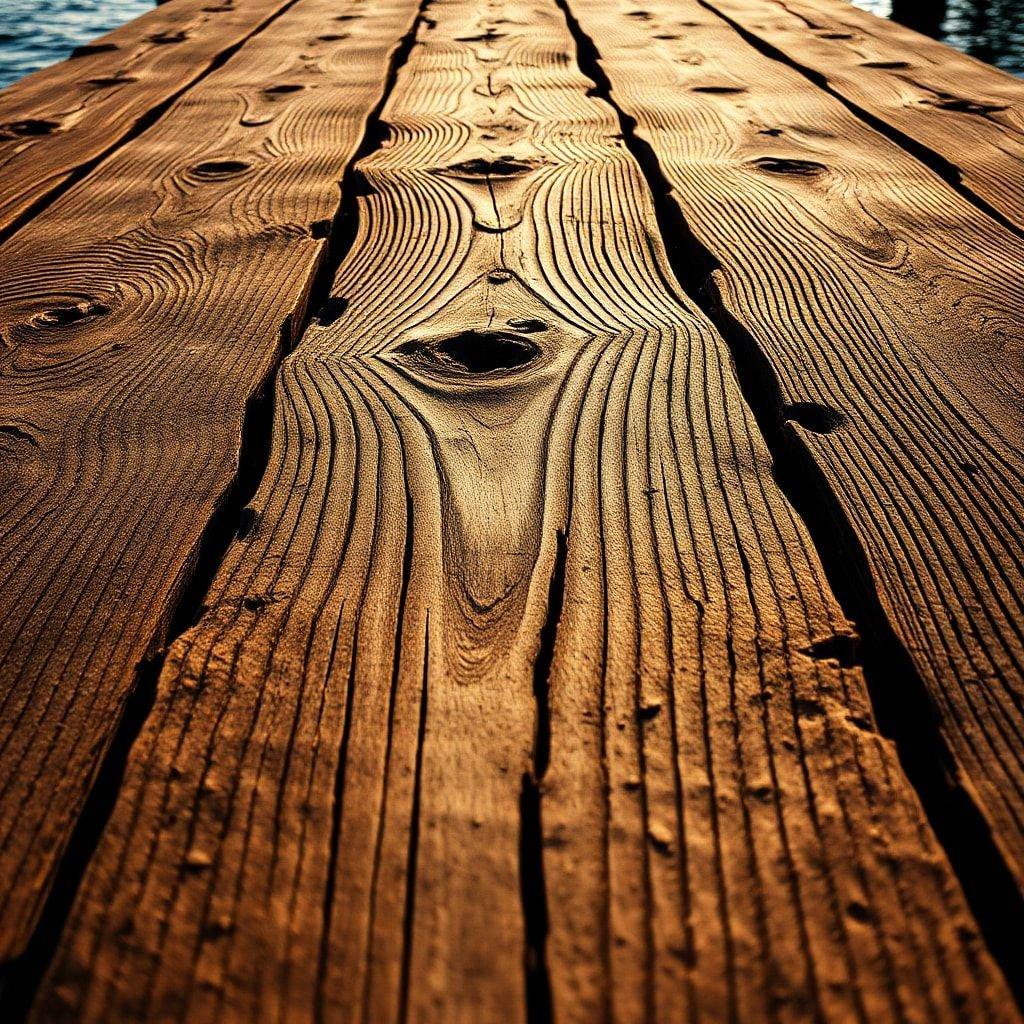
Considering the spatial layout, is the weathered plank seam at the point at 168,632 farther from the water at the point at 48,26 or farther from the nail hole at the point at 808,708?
the water at the point at 48,26

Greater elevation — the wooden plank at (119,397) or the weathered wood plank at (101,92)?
the wooden plank at (119,397)

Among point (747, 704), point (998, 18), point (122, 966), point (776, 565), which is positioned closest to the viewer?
point (122, 966)

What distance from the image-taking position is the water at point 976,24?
5.16 metres

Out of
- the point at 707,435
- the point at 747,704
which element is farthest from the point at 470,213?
the point at 747,704

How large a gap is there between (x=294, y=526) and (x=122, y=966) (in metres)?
0.42

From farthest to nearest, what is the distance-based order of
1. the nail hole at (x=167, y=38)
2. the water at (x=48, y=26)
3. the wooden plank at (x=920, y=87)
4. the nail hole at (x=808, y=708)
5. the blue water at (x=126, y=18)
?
the water at (x=48, y=26)
the blue water at (x=126, y=18)
the nail hole at (x=167, y=38)
the wooden plank at (x=920, y=87)
the nail hole at (x=808, y=708)

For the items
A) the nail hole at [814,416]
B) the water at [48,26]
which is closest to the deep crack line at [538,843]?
the nail hole at [814,416]

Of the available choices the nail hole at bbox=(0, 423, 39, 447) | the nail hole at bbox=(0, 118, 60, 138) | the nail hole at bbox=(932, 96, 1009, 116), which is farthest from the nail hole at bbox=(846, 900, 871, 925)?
the nail hole at bbox=(0, 118, 60, 138)

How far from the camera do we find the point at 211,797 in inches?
24.6

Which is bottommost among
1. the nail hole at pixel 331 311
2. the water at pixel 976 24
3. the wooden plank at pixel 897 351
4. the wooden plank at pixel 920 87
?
the water at pixel 976 24

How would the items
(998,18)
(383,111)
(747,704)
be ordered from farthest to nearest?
(998,18), (383,111), (747,704)

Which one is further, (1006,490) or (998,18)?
(998,18)

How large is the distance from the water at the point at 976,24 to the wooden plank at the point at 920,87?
244 centimetres

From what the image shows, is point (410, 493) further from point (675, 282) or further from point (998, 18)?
point (998, 18)
